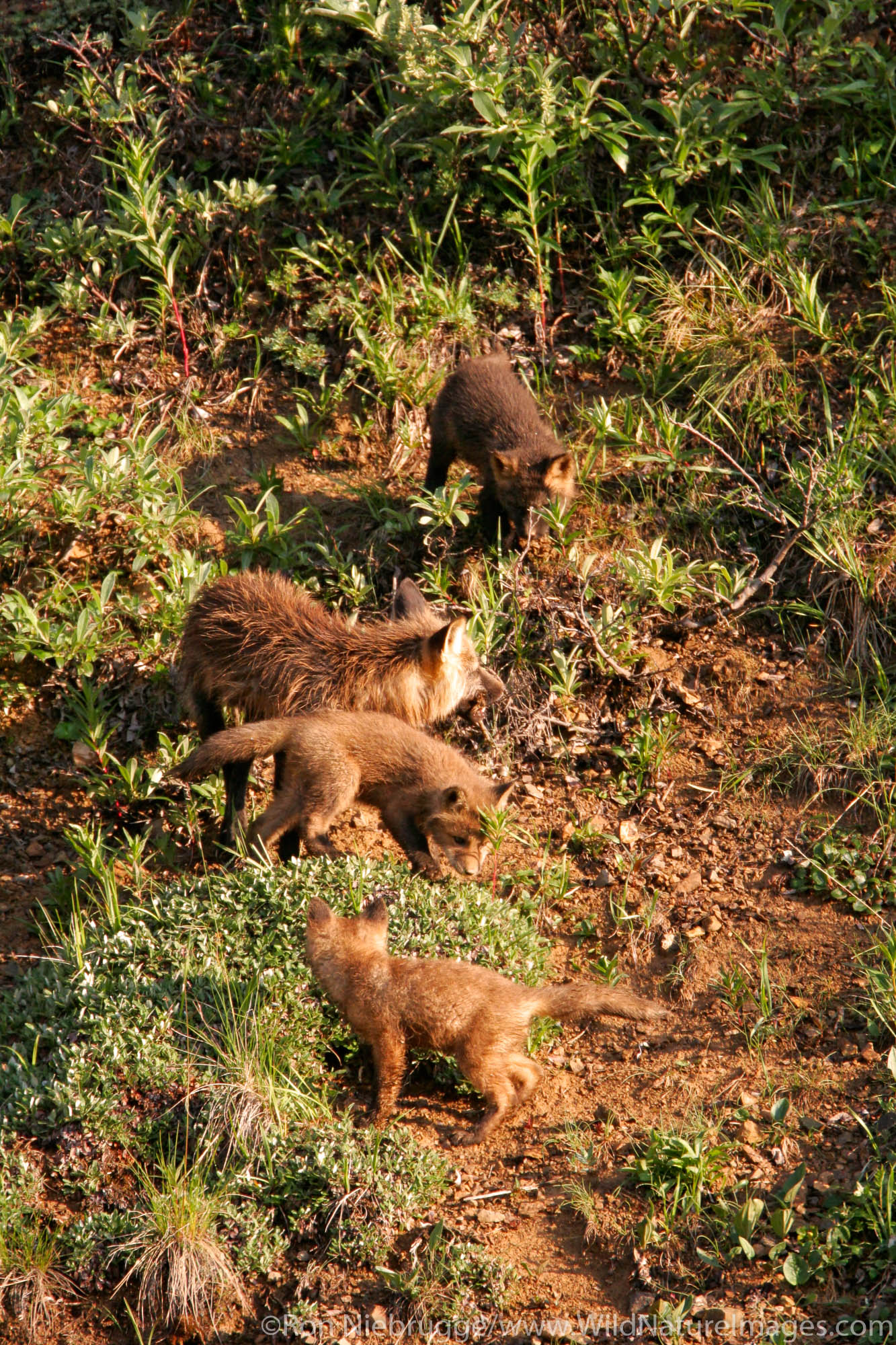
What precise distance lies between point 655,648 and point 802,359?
234cm

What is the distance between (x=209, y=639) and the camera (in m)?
6.37

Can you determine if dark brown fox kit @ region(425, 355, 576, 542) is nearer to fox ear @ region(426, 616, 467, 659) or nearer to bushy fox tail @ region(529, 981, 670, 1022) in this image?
fox ear @ region(426, 616, 467, 659)

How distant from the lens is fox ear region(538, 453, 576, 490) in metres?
7.38

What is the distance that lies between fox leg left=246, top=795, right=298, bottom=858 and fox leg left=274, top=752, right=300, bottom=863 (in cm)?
7

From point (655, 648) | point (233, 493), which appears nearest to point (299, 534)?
point (233, 493)

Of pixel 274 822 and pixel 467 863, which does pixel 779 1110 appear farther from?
pixel 274 822

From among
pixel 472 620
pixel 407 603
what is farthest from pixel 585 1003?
pixel 407 603

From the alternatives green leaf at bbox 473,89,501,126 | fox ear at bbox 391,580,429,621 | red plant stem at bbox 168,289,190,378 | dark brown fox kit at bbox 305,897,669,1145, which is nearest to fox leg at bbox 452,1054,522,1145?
dark brown fox kit at bbox 305,897,669,1145

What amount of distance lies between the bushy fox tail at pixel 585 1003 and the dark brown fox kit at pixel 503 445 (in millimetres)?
3293

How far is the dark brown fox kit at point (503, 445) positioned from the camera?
295 inches

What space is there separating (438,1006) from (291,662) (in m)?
2.15

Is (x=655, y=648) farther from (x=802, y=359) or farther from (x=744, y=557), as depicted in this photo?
(x=802, y=359)

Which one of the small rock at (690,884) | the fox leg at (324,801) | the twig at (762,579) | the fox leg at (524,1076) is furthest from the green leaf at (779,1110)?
the twig at (762,579)

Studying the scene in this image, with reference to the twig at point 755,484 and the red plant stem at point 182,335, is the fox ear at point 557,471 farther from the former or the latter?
the red plant stem at point 182,335
